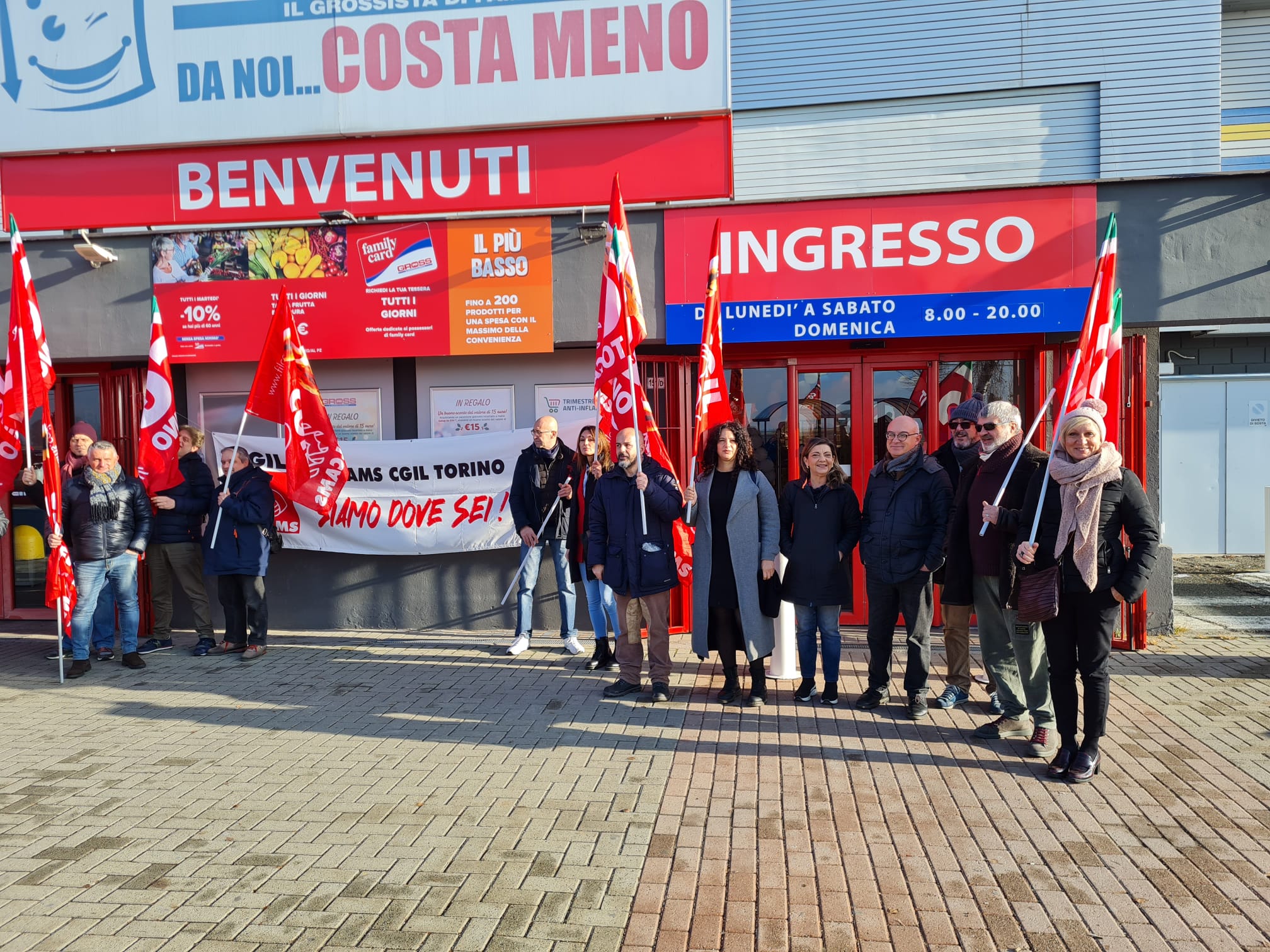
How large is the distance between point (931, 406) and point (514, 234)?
13.4 feet

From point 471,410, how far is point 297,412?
1.57 metres

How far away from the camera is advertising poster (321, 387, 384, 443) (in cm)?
867

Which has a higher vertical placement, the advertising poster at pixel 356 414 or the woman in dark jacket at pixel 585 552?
the advertising poster at pixel 356 414

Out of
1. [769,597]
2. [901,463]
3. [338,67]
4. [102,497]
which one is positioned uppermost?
[338,67]

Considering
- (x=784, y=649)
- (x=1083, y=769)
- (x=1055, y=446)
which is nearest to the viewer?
(x=1083, y=769)

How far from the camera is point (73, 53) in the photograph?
8.81 metres

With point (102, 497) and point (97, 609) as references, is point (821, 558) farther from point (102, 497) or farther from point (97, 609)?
point (97, 609)

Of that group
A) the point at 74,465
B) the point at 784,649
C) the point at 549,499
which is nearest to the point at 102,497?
the point at 74,465

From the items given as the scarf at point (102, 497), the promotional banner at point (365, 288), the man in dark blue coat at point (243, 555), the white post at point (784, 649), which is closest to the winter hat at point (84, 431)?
the scarf at point (102, 497)

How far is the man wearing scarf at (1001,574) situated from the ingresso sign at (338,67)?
175 inches

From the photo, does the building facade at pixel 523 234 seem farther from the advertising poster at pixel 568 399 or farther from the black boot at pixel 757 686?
the black boot at pixel 757 686

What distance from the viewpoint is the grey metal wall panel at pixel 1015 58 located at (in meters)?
12.5

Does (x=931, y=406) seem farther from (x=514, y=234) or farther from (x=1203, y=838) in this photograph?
(x=1203, y=838)

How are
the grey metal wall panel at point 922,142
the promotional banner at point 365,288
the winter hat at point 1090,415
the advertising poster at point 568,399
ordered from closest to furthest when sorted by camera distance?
the winter hat at point 1090,415 → the promotional banner at point 365,288 → the advertising poster at point 568,399 → the grey metal wall panel at point 922,142
